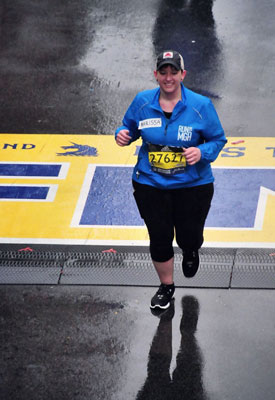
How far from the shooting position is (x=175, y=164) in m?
4.53

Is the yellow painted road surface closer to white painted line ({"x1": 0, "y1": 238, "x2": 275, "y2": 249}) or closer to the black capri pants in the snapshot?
white painted line ({"x1": 0, "y1": 238, "x2": 275, "y2": 249})

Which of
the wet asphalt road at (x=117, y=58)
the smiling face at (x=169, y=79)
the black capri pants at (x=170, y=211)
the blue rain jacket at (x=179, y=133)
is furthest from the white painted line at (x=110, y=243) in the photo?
the wet asphalt road at (x=117, y=58)

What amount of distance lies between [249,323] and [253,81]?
4931 millimetres

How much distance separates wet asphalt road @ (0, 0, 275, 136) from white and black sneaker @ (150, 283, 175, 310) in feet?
10.5

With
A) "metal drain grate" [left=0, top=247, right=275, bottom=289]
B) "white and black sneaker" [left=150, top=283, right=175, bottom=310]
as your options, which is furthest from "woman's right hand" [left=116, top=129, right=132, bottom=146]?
"metal drain grate" [left=0, top=247, right=275, bottom=289]

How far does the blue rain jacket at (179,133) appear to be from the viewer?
4.46 metres

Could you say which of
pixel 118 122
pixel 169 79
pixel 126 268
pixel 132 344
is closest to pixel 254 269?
pixel 126 268

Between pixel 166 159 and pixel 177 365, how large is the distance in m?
1.41

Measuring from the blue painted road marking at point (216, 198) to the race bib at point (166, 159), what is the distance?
1.77m

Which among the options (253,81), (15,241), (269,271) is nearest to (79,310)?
(15,241)

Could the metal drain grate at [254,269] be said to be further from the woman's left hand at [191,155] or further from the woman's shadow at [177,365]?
the woman's left hand at [191,155]

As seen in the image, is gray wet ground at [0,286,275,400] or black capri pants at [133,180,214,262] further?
black capri pants at [133,180,214,262]

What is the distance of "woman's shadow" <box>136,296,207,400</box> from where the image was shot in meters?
4.34

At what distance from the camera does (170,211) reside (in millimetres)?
4789
